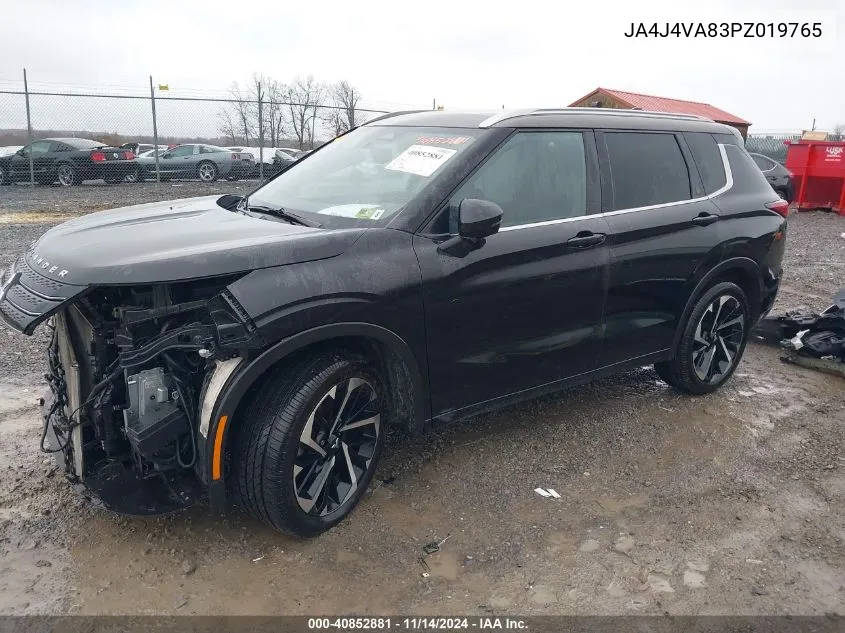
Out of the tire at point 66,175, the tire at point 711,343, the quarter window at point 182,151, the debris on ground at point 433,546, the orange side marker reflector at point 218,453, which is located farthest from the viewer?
the quarter window at point 182,151

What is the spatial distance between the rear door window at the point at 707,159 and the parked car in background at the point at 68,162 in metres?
15.5

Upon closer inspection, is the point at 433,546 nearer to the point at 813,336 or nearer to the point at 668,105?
the point at 813,336

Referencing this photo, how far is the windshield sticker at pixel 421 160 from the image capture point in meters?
3.43

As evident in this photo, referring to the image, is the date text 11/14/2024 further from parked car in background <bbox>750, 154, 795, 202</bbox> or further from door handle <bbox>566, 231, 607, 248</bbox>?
parked car in background <bbox>750, 154, 795, 202</bbox>

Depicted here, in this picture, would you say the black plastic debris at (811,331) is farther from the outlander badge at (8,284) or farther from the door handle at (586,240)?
the outlander badge at (8,284)

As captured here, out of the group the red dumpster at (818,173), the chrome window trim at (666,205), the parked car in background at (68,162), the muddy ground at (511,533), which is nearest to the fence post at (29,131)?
the parked car in background at (68,162)

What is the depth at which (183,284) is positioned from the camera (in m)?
2.76

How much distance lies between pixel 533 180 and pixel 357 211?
972mm

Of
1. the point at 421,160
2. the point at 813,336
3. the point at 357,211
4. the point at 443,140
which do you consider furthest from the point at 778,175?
the point at 357,211

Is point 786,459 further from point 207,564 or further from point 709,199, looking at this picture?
point 207,564

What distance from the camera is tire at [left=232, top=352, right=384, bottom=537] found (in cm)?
282

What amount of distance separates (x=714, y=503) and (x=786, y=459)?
835 millimetres

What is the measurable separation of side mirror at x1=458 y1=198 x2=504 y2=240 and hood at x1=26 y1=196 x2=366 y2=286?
18.2 inches

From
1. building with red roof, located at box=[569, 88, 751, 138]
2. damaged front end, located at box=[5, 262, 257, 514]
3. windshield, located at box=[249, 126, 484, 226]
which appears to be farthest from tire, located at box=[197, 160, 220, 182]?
damaged front end, located at box=[5, 262, 257, 514]
